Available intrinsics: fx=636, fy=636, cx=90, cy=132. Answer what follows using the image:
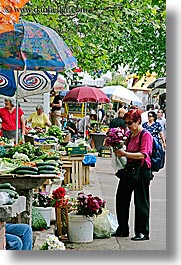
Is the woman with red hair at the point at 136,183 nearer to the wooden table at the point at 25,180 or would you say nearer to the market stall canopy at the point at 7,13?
the wooden table at the point at 25,180

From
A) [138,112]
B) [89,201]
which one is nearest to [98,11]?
[138,112]

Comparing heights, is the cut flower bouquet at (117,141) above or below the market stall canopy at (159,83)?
below

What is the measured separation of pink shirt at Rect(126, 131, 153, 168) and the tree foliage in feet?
1.61

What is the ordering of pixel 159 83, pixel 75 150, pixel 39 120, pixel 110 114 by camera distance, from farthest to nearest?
pixel 110 114 < pixel 39 120 < pixel 75 150 < pixel 159 83

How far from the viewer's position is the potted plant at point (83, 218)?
4680 millimetres

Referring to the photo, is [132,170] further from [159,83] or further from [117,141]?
[159,83]

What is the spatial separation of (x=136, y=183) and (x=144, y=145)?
330mm

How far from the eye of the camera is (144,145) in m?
4.59

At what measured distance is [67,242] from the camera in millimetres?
4715

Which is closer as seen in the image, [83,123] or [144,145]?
[144,145]

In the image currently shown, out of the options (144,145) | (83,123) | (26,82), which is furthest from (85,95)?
(144,145)

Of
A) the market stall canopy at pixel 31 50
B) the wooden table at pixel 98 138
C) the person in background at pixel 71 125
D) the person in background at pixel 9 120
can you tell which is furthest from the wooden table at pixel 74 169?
the person in background at pixel 71 125

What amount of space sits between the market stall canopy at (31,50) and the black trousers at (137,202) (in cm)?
113

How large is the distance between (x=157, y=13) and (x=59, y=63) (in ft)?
3.28
